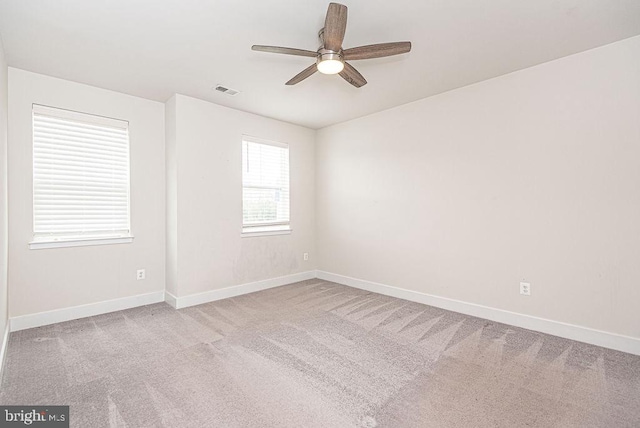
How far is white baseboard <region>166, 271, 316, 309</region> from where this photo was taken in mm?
3703

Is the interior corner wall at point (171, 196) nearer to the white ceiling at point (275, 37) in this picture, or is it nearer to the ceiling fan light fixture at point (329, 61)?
the white ceiling at point (275, 37)

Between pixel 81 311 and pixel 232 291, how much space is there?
5.40ft

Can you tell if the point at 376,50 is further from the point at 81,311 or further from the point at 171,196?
the point at 81,311

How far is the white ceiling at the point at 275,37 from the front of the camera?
2.11 meters

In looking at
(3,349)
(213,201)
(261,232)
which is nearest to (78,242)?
(3,349)

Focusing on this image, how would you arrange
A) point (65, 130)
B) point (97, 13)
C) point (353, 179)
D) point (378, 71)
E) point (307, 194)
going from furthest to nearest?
point (307, 194), point (353, 179), point (65, 130), point (378, 71), point (97, 13)

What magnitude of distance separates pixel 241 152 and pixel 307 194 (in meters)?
1.39

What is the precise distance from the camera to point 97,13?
2.15m

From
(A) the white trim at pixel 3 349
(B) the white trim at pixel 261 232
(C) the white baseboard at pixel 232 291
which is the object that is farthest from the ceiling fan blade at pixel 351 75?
(A) the white trim at pixel 3 349

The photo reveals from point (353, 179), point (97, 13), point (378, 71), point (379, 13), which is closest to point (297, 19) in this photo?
point (379, 13)

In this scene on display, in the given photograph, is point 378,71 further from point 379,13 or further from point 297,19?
point 297,19

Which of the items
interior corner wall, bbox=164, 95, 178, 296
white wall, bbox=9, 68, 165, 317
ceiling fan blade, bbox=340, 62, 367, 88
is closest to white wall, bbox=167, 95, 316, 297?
interior corner wall, bbox=164, 95, 178, 296

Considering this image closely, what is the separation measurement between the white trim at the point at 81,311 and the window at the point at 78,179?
27.8 inches

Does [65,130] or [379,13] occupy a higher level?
[379,13]
